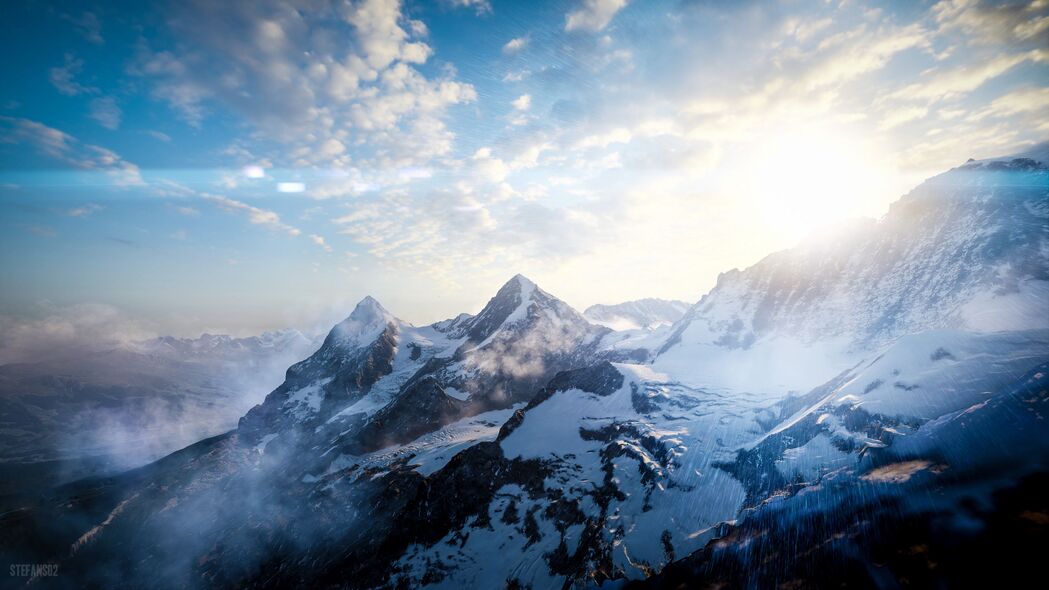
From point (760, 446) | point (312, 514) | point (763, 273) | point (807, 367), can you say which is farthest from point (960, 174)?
point (312, 514)

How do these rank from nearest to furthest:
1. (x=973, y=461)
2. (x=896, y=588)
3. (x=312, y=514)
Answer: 1. (x=896, y=588)
2. (x=973, y=461)
3. (x=312, y=514)

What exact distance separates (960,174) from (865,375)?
352 feet

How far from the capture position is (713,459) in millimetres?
74000

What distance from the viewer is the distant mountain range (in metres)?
18.7

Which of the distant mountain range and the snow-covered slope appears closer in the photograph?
the distant mountain range

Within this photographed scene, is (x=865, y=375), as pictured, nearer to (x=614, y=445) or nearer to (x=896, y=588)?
(x=614, y=445)

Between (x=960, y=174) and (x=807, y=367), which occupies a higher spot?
(x=960, y=174)

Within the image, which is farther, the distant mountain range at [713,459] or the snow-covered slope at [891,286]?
the snow-covered slope at [891,286]

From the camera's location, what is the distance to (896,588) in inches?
539

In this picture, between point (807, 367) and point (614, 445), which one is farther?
point (807, 367)

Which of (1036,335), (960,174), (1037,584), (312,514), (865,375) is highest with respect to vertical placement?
(960,174)

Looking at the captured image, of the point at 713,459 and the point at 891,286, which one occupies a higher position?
the point at 891,286

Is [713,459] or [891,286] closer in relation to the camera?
[713,459]

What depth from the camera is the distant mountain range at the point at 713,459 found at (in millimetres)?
18703
